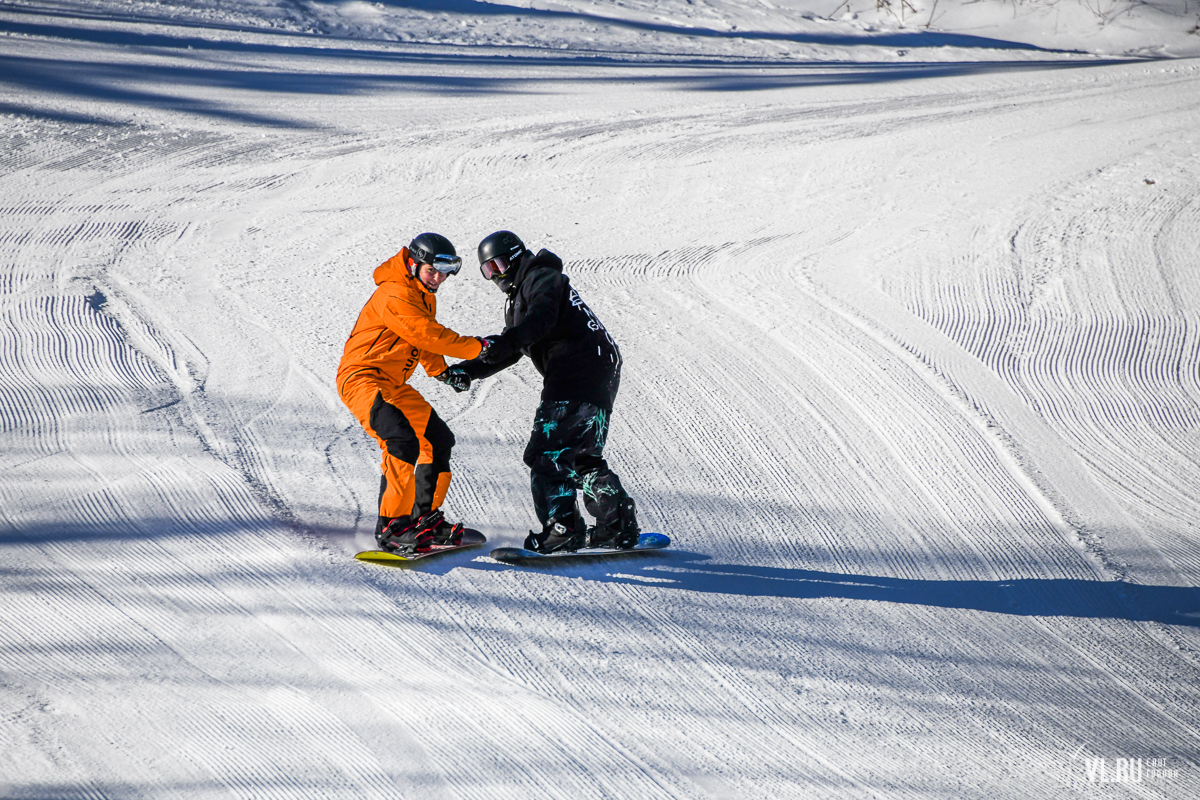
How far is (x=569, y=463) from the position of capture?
14.0 feet

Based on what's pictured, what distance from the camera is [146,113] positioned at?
10.9 m

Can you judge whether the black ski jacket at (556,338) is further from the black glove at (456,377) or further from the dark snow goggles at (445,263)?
the dark snow goggles at (445,263)

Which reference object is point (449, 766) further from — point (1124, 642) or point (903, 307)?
point (903, 307)

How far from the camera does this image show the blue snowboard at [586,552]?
4.22 meters

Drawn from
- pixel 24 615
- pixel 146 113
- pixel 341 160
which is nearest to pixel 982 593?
pixel 24 615

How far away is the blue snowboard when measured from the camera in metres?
4.22

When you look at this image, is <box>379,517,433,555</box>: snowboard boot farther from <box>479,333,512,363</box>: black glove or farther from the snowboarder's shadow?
<box>479,333,512,363</box>: black glove

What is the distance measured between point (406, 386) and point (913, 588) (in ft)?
8.88

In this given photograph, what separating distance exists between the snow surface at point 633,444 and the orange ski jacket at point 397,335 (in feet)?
3.11

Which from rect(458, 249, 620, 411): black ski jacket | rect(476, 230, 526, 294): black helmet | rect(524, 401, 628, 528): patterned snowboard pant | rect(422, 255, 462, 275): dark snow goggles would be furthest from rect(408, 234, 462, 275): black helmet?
rect(524, 401, 628, 528): patterned snowboard pant

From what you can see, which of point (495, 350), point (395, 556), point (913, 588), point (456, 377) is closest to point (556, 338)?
point (495, 350)

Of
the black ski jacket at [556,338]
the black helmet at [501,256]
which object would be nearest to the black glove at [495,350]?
the black ski jacket at [556,338]

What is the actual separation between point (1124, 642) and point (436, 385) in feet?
14.6

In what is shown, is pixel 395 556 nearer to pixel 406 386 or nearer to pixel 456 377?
pixel 406 386
